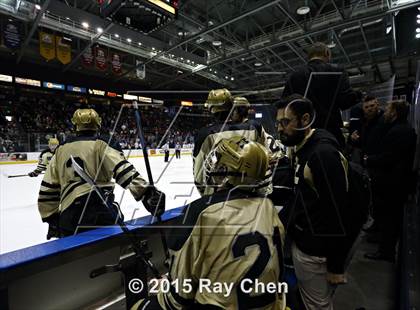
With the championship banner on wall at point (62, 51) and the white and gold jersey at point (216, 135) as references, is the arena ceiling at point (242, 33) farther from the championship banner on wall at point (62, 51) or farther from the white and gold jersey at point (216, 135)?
the white and gold jersey at point (216, 135)

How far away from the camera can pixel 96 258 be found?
1654mm

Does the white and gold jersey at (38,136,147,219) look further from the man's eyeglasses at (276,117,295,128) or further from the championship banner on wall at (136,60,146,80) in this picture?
the championship banner on wall at (136,60,146,80)

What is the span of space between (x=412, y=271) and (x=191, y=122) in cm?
1719

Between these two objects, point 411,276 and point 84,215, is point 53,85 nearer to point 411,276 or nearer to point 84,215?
point 84,215

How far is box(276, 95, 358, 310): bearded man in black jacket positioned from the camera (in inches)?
44.0

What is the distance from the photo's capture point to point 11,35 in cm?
794

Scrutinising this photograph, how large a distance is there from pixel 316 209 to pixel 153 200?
1.00 metres

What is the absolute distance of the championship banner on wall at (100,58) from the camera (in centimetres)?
1006

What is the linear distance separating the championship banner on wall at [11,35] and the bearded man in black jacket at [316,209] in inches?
388

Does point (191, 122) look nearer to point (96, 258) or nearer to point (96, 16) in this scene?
point (96, 16)

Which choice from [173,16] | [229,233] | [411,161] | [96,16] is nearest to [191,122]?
[96,16]

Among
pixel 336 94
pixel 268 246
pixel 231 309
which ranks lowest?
pixel 231 309

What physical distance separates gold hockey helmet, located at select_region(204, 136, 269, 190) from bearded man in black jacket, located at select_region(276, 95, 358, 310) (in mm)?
362

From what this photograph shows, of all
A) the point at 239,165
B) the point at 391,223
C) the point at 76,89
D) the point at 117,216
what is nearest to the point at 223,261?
the point at 239,165
